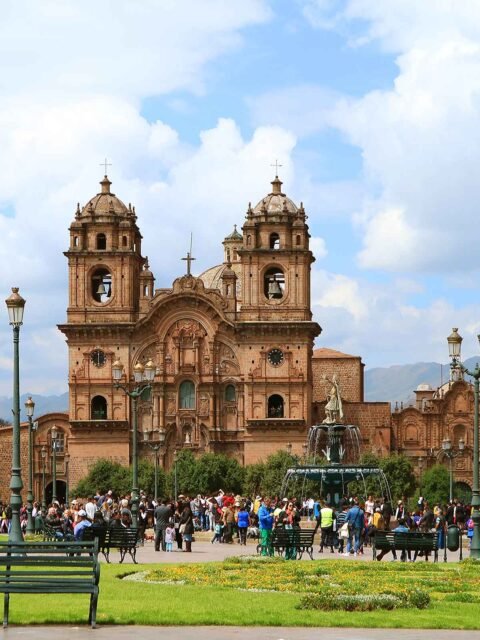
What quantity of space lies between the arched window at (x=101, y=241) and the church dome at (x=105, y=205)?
1292mm

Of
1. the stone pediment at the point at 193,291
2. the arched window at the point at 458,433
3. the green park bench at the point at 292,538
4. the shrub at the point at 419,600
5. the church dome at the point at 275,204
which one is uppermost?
the church dome at the point at 275,204

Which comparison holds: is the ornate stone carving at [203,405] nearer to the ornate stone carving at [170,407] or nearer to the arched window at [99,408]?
the ornate stone carving at [170,407]

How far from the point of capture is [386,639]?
57.0 ft

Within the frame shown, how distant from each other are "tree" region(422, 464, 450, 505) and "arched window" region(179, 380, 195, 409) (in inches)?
563

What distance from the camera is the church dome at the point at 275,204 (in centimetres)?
9425

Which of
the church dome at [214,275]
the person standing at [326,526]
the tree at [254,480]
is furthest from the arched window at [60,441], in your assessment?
the person standing at [326,526]

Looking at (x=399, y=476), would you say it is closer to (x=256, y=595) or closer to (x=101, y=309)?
(x=101, y=309)

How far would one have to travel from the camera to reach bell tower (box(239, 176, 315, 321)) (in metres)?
92.4

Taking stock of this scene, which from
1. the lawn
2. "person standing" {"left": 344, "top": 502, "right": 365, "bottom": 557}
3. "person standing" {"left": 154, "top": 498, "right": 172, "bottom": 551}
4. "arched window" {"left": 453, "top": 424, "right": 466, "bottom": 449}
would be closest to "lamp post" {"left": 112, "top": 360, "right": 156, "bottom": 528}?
"person standing" {"left": 154, "top": 498, "right": 172, "bottom": 551}

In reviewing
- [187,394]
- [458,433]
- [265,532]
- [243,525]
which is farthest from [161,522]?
[458,433]

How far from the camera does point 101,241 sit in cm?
9562

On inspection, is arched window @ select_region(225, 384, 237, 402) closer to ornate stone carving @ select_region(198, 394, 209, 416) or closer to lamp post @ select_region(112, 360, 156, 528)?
ornate stone carving @ select_region(198, 394, 209, 416)

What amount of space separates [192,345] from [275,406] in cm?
604

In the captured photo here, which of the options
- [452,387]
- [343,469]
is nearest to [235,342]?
[452,387]
